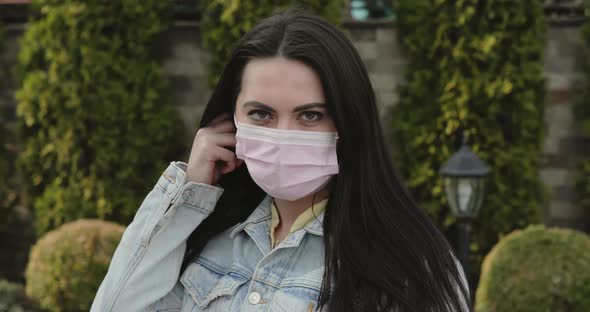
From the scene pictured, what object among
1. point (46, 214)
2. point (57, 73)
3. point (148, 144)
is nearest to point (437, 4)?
point (148, 144)

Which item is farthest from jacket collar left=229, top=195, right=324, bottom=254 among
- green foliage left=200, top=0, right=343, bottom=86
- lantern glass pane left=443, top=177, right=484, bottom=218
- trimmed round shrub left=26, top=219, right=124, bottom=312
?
green foliage left=200, top=0, right=343, bottom=86

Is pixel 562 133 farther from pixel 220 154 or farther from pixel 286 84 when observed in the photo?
pixel 286 84

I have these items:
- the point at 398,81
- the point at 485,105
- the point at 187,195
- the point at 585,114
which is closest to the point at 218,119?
the point at 187,195

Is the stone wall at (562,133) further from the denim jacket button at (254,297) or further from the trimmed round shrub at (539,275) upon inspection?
the denim jacket button at (254,297)

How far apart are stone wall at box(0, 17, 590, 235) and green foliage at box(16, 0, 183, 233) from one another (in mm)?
390

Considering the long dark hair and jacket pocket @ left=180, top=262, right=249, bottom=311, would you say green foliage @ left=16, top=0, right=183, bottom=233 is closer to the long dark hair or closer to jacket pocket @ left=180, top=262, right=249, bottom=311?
jacket pocket @ left=180, top=262, right=249, bottom=311

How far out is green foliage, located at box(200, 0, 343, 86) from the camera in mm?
6273

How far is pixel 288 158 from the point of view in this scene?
170cm

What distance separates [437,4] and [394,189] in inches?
198

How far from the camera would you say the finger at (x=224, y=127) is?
1846 mm

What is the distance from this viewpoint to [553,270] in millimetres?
4535

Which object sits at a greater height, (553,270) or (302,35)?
(302,35)

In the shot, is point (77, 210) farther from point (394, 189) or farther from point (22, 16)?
point (394, 189)

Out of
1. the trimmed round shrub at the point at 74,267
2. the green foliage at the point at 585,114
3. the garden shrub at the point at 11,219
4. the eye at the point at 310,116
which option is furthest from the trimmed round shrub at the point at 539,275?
the garden shrub at the point at 11,219
